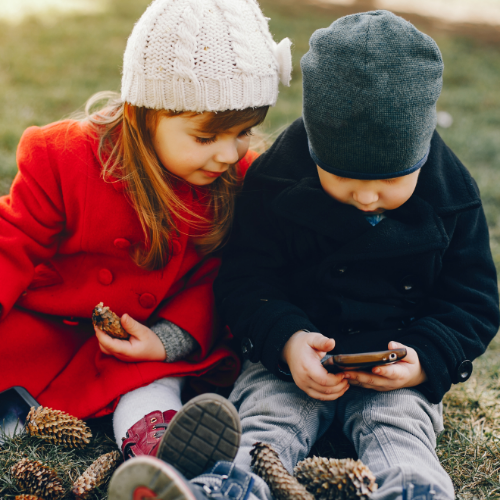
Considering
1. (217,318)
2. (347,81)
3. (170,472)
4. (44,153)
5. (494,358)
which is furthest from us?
(494,358)

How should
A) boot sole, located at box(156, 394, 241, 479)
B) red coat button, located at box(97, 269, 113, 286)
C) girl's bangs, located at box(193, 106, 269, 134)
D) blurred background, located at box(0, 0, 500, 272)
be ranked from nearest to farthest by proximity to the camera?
boot sole, located at box(156, 394, 241, 479) < girl's bangs, located at box(193, 106, 269, 134) < red coat button, located at box(97, 269, 113, 286) < blurred background, located at box(0, 0, 500, 272)

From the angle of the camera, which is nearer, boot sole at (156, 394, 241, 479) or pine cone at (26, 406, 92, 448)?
boot sole at (156, 394, 241, 479)

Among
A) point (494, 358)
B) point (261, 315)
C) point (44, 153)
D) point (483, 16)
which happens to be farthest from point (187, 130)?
point (483, 16)

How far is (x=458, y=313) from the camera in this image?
66.7 inches

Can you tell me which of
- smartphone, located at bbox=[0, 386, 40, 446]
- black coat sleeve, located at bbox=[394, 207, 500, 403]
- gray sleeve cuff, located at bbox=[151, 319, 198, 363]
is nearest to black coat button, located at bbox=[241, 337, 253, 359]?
gray sleeve cuff, located at bbox=[151, 319, 198, 363]

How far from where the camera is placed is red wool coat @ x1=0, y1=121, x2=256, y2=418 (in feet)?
5.88

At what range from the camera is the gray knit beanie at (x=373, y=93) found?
Result: 56.2 inches

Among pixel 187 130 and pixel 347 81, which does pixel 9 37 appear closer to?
pixel 187 130

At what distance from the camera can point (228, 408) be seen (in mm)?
1308

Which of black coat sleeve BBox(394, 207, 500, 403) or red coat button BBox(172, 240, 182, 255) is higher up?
red coat button BBox(172, 240, 182, 255)

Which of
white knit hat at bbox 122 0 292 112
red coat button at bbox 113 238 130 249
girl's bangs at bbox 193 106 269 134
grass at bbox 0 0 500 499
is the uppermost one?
white knit hat at bbox 122 0 292 112

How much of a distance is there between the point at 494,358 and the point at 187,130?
166cm

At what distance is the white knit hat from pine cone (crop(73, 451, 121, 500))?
42.3 inches

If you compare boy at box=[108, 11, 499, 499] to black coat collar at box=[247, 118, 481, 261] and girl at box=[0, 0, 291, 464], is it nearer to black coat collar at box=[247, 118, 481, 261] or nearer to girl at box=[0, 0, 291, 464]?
black coat collar at box=[247, 118, 481, 261]
